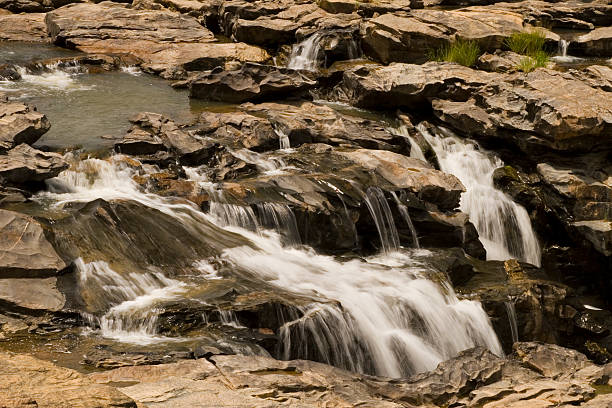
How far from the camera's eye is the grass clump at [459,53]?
18.7m

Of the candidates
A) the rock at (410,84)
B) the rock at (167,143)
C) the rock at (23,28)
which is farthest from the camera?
the rock at (23,28)

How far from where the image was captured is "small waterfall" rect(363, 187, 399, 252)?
12.8m

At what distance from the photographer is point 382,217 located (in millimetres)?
12977

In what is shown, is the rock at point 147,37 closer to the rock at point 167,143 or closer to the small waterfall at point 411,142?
the rock at point 167,143

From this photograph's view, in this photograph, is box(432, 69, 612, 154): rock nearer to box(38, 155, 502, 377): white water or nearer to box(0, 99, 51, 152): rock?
box(38, 155, 502, 377): white water

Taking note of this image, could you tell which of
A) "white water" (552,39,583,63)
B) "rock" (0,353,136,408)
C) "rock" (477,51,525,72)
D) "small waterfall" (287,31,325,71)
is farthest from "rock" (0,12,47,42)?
"rock" (0,353,136,408)

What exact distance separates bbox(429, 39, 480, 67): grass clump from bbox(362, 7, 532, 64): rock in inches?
7.8

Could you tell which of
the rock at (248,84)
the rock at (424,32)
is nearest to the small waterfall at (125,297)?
the rock at (248,84)

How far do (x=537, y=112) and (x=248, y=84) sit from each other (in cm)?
641

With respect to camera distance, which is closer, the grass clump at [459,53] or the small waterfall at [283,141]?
the small waterfall at [283,141]

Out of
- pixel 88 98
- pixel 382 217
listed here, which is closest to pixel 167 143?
pixel 382 217

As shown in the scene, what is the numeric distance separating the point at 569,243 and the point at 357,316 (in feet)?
20.9

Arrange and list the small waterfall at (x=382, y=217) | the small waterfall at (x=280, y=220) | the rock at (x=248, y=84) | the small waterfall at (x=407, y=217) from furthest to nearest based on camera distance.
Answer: the rock at (x=248, y=84), the small waterfall at (x=407, y=217), the small waterfall at (x=382, y=217), the small waterfall at (x=280, y=220)

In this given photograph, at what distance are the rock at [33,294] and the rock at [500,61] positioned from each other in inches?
495
